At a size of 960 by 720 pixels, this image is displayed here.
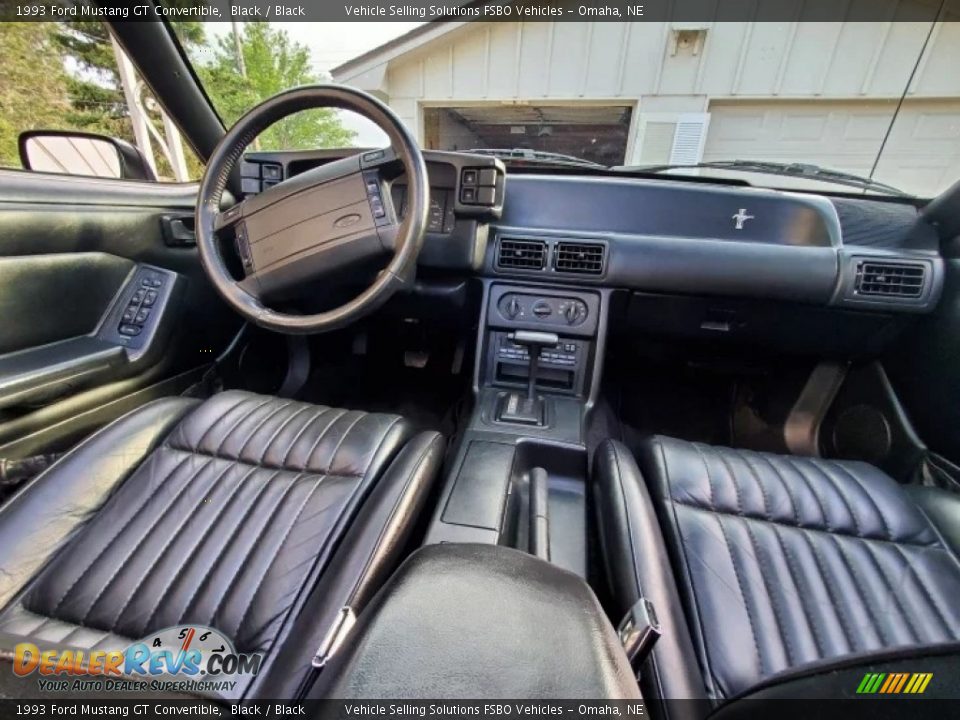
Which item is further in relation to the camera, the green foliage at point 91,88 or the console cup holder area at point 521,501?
the green foliage at point 91,88

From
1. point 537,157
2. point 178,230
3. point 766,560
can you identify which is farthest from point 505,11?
point 766,560

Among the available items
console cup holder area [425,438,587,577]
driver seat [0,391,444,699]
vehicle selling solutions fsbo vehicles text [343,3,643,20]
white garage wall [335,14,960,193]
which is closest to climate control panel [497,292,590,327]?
console cup holder area [425,438,587,577]

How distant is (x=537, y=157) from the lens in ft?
5.24

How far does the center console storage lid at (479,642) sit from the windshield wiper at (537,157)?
1.51 m

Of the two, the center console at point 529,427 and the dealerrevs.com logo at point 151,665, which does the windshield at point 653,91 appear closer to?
the center console at point 529,427

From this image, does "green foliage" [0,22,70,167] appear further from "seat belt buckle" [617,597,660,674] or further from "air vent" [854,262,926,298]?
"air vent" [854,262,926,298]

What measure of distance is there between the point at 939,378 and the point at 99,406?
255cm

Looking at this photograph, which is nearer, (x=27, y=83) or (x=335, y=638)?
(x=335, y=638)

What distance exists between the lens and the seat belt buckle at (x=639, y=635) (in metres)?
0.53

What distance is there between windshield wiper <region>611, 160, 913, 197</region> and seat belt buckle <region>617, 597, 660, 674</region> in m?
1.50

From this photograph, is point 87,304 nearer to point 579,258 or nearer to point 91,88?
point 91,88

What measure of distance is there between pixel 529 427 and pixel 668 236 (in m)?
0.85

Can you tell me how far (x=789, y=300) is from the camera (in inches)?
55.3

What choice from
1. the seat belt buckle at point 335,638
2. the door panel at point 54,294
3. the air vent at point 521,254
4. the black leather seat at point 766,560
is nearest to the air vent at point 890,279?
the black leather seat at point 766,560
